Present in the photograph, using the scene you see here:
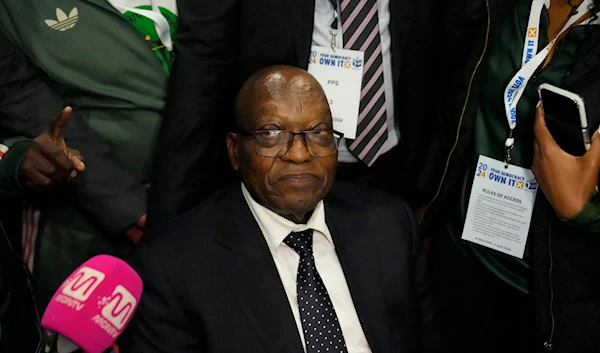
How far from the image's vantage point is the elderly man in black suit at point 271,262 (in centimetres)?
194

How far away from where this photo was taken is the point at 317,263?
6.86 feet

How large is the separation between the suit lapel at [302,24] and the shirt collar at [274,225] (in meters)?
0.51

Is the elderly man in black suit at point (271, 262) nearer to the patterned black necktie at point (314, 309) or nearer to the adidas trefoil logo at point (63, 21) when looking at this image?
the patterned black necktie at point (314, 309)

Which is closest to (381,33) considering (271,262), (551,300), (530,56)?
(530,56)

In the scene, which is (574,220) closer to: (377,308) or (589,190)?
(589,190)

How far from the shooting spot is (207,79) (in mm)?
2230

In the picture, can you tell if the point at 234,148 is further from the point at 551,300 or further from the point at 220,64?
the point at 551,300

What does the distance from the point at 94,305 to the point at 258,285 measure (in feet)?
1.85

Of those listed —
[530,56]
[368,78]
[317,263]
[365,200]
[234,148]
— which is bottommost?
[317,263]

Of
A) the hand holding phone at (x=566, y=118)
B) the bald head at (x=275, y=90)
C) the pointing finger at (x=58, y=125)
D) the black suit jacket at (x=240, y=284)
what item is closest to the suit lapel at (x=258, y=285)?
the black suit jacket at (x=240, y=284)

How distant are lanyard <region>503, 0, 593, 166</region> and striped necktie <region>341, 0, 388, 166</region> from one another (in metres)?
0.45

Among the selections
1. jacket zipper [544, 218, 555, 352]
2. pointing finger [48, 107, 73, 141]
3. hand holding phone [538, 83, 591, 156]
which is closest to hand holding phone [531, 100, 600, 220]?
hand holding phone [538, 83, 591, 156]

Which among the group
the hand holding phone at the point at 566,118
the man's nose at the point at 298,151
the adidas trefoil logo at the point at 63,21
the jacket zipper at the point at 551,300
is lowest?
the jacket zipper at the point at 551,300

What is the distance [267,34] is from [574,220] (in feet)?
3.61
